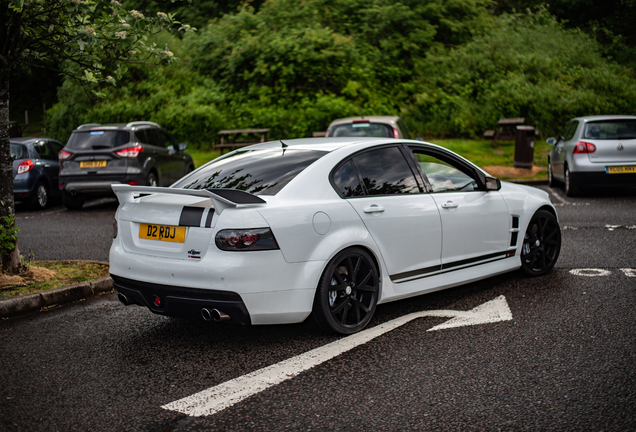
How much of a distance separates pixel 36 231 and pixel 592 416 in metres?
9.60

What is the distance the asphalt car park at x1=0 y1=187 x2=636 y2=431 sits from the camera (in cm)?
346

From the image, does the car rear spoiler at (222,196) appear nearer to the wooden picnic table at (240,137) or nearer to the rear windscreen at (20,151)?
the rear windscreen at (20,151)

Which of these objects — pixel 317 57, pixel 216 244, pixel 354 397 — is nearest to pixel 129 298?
pixel 216 244

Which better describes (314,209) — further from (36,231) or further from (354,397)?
(36,231)

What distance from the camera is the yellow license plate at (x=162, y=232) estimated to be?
452cm

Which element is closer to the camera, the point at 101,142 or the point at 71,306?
the point at 71,306

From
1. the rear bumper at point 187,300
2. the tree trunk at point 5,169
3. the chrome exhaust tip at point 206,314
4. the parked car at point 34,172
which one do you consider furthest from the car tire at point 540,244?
the parked car at point 34,172

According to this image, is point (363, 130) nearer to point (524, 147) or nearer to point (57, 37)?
point (57, 37)

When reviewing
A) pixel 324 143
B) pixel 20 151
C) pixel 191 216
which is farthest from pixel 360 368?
pixel 20 151

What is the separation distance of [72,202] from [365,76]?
1323 centimetres

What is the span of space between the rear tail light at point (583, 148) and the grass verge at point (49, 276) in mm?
9268

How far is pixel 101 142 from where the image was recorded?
43.4 ft

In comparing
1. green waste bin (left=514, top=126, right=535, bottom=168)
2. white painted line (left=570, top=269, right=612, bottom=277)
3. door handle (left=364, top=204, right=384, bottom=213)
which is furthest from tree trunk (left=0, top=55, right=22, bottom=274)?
green waste bin (left=514, top=126, right=535, bottom=168)

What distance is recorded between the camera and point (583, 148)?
12.7m
